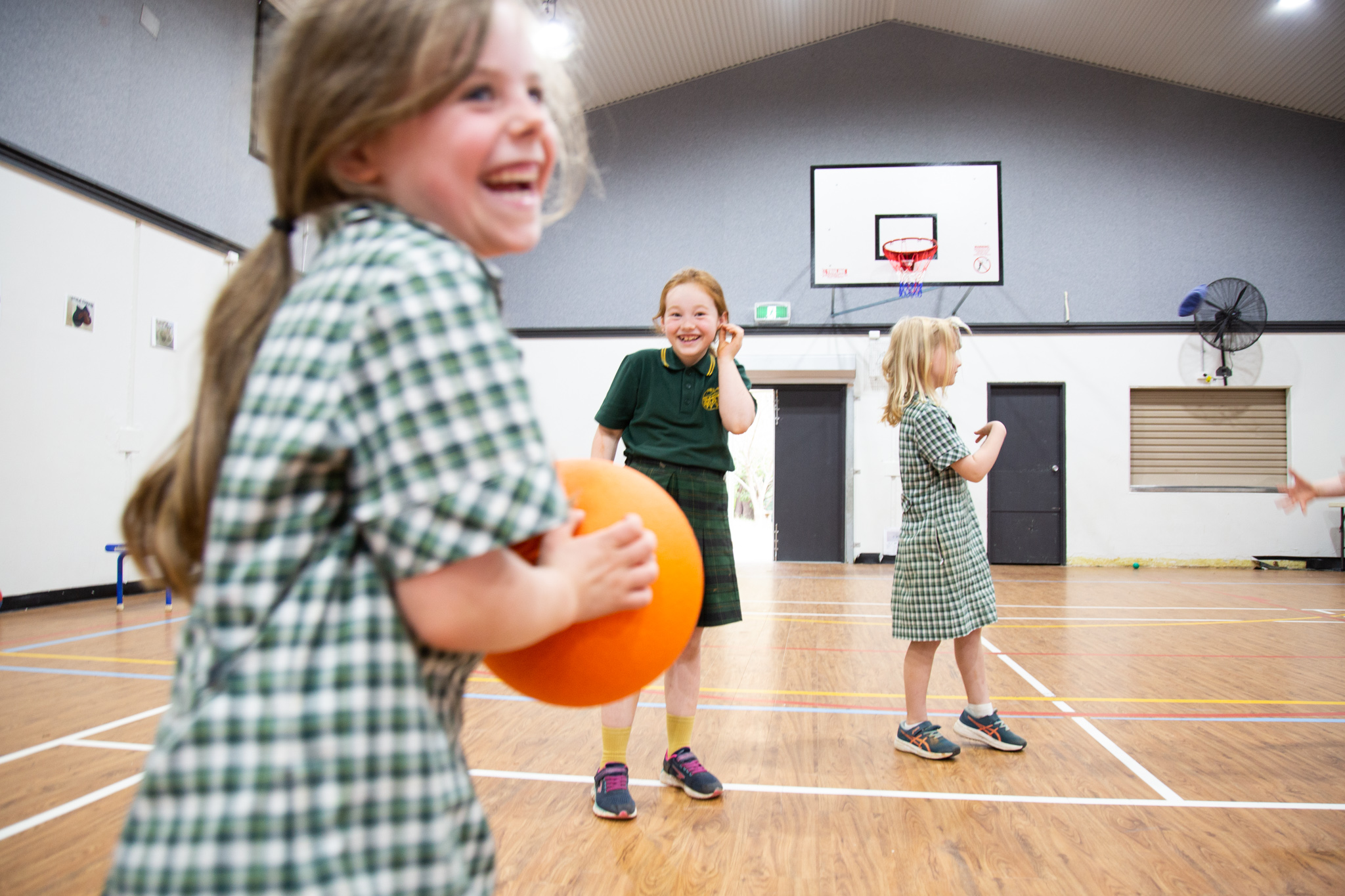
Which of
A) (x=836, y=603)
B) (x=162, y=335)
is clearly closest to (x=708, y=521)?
(x=836, y=603)

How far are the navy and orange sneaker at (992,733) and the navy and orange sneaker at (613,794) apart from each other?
1353mm

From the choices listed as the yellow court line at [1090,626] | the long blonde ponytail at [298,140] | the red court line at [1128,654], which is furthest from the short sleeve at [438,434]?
the yellow court line at [1090,626]

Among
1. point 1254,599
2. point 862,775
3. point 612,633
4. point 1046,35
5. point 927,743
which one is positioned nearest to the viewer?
point 612,633

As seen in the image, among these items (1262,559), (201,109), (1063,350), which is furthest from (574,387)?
(1262,559)

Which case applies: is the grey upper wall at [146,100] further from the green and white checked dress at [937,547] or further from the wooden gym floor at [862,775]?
the green and white checked dress at [937,547]

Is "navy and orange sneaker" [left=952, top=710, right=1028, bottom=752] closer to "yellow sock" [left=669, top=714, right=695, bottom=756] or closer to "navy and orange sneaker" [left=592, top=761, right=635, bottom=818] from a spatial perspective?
"yellow sock" [left=669, top=714, right=695, bottom=756]

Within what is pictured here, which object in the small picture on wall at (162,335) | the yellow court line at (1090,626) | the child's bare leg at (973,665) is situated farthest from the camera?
the small picture on wall at (162,335)

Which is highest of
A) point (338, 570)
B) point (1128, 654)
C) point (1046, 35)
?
point (1046, 35)

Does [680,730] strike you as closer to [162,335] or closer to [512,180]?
[512,180]

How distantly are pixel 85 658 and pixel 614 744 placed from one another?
3347 millimetres

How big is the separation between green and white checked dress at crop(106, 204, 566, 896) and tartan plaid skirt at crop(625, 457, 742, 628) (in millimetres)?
1743

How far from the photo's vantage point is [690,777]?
2.37 meters

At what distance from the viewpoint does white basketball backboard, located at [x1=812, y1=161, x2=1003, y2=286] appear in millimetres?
10305

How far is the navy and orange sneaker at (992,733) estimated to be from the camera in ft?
9.27
